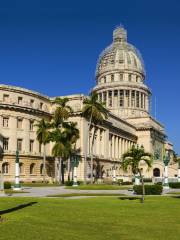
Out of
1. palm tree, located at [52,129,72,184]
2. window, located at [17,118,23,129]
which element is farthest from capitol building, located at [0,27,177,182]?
palm tree, located at [52,129,72,184]

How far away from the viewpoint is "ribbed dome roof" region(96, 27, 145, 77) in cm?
15212

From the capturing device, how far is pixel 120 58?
153 metres

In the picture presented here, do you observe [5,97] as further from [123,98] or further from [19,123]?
[123,98]

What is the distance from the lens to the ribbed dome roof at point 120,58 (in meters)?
152

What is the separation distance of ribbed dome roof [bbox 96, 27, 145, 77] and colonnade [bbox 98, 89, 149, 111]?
893 centimetres

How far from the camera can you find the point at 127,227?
17484mm

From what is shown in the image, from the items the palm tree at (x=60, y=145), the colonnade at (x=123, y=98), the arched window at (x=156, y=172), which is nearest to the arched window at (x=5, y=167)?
the palm tree at (x=60, y=145)

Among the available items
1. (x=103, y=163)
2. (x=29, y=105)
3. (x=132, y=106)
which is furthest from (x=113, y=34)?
(x=29, y=105)

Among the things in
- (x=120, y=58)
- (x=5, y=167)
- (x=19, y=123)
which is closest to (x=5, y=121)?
(x=19, y=123)

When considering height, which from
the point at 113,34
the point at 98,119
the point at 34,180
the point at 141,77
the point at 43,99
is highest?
the point at 113,34

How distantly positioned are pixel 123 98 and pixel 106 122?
4405 centimetres

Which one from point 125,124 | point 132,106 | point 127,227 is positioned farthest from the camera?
point 132,106

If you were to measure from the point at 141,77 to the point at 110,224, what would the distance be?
141 meters

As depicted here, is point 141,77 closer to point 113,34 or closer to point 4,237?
point 113,34
